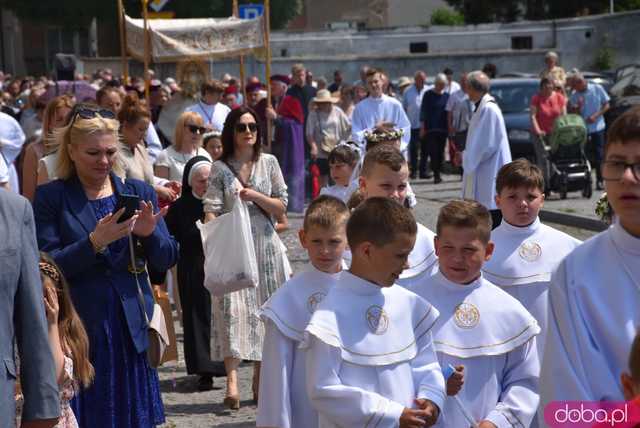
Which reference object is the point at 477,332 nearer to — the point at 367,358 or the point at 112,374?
the point at 367,358

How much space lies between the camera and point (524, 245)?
6.20 meters

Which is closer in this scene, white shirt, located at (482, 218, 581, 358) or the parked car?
white shirt, located at (482, 218, 581, 358)

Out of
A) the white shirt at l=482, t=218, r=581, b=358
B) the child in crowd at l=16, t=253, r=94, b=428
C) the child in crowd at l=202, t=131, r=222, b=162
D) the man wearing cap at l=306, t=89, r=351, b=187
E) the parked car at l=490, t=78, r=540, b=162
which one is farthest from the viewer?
the parked car at l=490, t=78, r=540, b=162

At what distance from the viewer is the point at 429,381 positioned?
4641 millimetres

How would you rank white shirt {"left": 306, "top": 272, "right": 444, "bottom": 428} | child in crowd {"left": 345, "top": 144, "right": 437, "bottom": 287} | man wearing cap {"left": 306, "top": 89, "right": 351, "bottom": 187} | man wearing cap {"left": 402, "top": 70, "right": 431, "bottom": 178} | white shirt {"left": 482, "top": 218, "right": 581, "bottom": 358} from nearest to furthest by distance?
white shirt {"left": 306, "top": 272, "right": 444, "bottom": 428}, white shirt {"left": 482, "top": 218, "right": 581, "bottom": 358}, child in crowd {"left": 345, "top": 144, "right": 437, "bottom": 287}, man wearing cap {"left": 306, "top": 89, "right": 351, "bottom": 187}, man wearing cap {"left": 402, "top": 70, "right": 431, "bottom": 178}

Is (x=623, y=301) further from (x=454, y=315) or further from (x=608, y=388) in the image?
(x=454, y=315)

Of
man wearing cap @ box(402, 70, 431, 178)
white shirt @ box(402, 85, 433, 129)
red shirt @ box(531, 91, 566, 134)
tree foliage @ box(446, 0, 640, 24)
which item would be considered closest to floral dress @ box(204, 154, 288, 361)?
red shirt @ box(531, 91, 566, 134)

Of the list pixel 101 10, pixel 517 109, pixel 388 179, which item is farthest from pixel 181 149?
pixel 101 10

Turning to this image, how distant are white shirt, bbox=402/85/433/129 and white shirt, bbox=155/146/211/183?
13904 mm

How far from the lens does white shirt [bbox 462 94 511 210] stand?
1185 cm

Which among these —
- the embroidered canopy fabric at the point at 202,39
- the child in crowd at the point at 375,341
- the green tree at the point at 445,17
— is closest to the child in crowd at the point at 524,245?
the child in crowd at the point at 375,341

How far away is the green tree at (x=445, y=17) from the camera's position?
66375mm

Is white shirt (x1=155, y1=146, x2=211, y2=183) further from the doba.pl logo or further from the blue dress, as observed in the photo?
the doba.pl logo

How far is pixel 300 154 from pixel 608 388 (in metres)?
14.8
